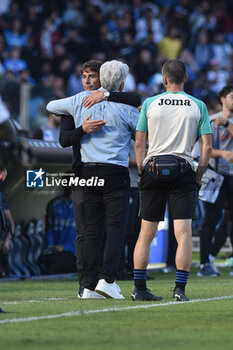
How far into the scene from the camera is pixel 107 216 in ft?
23.8

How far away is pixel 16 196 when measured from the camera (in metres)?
10.5

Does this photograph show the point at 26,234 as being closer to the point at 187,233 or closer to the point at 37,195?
the point at 37,195

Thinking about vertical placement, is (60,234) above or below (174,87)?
below

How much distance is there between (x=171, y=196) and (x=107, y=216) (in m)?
0.65

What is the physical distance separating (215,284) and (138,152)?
2460 millimetres

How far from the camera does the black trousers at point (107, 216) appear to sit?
715cm

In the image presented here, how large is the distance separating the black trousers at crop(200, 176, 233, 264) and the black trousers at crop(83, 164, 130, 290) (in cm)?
318

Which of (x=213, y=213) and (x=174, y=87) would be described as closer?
(x=174, y=87)

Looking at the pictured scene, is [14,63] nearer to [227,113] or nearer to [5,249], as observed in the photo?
[227,113]

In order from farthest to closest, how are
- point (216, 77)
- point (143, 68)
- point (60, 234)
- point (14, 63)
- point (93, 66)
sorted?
1. point (216, 77)
2. point (143, 68)
3. point (14, 63)
4. point (60, 234)
5. point (93, 66)

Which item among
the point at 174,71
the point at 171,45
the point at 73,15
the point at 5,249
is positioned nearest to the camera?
the point at 174,71

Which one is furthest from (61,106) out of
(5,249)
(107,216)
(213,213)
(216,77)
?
(216,77)

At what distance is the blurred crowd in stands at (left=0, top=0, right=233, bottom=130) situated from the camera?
17.7m

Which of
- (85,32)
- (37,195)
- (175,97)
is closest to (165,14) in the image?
(85,32)
